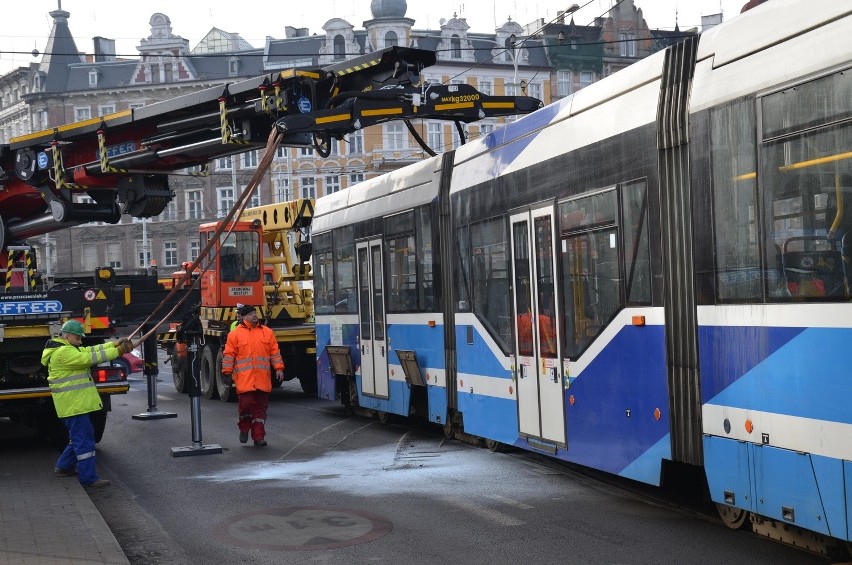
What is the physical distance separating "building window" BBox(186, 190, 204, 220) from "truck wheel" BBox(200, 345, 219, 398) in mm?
53808

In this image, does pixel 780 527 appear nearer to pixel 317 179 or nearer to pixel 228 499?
pixel 228 499

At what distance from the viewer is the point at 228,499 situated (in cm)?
1099

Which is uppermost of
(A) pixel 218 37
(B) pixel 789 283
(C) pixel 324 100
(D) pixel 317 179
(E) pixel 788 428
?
(A) pixel 218 37

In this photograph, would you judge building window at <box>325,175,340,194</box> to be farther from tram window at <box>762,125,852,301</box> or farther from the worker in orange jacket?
tram window at <box>762,125,852,301</box>

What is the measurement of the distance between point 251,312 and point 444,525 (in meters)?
6.49

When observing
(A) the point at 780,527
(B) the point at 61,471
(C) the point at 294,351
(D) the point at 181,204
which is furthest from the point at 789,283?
(D) the point at 181,204

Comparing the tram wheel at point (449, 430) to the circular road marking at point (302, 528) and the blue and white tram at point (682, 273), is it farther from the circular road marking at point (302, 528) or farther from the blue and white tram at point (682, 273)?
the circular road marking at point (302, 528)

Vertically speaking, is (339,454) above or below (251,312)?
below

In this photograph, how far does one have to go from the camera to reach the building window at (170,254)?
7650 cm

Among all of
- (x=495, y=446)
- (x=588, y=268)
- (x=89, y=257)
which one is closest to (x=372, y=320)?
(x=495, y=446)

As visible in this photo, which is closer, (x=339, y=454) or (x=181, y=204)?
(x=339, y=454)

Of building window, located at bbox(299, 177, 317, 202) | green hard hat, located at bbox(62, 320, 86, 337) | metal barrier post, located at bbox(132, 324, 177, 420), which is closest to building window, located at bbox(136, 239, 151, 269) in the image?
building window, located at bbox(299, 177, 317, 202)

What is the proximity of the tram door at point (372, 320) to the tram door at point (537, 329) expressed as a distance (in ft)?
14.6

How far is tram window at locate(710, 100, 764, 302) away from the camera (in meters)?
7.46
